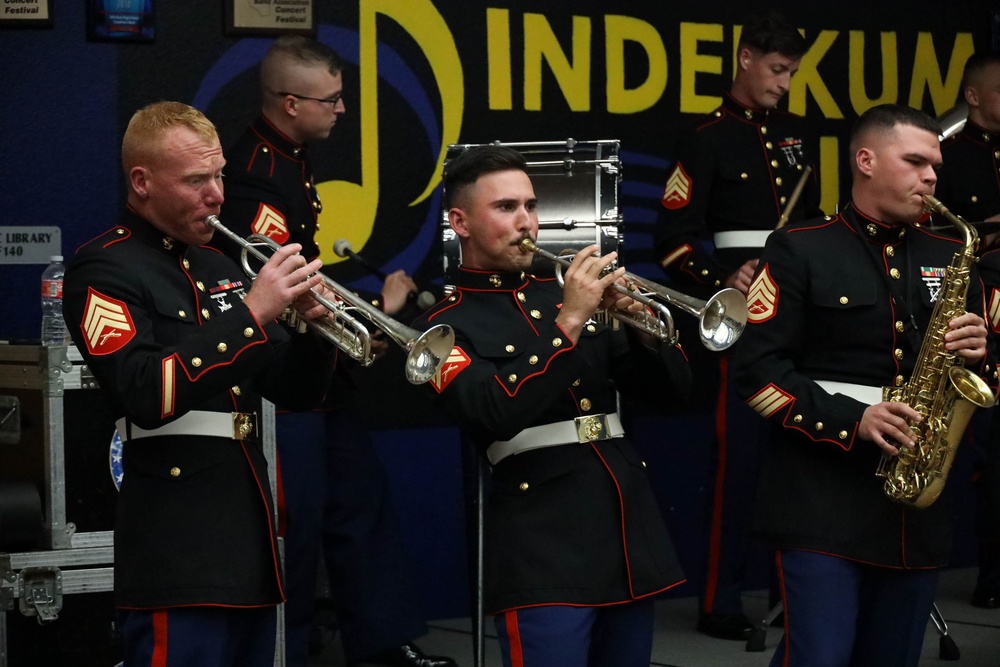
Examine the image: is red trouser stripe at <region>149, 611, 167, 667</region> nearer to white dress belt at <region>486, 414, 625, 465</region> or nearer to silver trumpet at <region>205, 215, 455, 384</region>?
silver trumpet at <region>205, 215, 455, 384</region>

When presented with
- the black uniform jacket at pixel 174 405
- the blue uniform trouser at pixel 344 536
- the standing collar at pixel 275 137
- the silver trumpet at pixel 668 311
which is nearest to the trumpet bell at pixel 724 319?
the silver trumpet at pixel 668 311

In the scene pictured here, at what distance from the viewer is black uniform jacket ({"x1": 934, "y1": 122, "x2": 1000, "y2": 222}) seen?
22.4ft

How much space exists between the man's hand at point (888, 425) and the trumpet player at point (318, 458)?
2066 millimetres

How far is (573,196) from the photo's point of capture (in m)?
5.61

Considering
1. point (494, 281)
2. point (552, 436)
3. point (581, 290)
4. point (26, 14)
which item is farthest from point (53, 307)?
point (581, 290)

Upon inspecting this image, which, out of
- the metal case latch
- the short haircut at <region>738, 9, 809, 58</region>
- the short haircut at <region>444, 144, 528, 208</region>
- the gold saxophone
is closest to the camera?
the short haircut at <region>444, 144, 528, 208</region>

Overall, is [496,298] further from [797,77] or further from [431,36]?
[797,77]

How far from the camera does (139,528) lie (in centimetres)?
377

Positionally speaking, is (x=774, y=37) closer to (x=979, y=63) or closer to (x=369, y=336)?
(x=979, y=63)

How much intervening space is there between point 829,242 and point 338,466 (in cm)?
224

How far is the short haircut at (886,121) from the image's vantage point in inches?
183

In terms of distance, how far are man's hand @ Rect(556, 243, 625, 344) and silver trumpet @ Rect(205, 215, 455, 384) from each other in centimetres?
30

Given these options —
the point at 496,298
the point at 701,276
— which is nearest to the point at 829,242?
the point at 496,298

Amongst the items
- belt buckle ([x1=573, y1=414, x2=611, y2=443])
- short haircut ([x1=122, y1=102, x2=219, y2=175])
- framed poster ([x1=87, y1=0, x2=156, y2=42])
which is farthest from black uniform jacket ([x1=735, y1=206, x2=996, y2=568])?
framed poster ([x1=87, y1=0, x2=156, y2=42])
